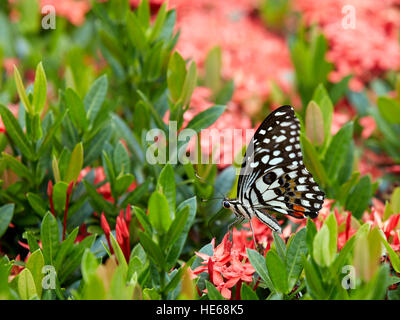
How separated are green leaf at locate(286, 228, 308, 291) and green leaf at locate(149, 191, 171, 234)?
0.36m

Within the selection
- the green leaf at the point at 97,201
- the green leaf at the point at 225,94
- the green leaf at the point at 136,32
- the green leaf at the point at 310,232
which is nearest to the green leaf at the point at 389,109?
the green leaf at the point at 225,94

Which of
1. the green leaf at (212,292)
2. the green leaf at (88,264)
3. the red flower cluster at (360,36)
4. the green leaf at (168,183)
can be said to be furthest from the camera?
the red flower cluster at (360,36)

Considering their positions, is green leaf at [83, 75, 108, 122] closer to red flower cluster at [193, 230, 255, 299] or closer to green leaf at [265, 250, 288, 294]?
red flower cluster at [193, 230, 255, 299]

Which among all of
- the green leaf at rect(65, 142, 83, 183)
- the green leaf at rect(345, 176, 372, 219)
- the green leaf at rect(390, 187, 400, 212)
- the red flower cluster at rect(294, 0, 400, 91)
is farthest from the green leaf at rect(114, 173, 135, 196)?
the red flower cluster at rect(294, 0, 400, 91)

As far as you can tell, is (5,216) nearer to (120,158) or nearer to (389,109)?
(120,158)

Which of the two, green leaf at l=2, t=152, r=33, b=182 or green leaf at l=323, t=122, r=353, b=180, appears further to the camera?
green leaf at l=323, t=122, r=353, b=180

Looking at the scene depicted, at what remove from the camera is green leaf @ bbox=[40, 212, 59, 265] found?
1.58 m

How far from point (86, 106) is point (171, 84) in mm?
388

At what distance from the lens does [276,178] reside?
1857 mm

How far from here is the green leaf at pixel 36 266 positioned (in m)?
1.50

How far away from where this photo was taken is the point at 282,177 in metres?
1.85

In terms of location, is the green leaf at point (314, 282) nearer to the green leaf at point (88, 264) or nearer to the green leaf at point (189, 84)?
the green leaf at point (88, 264)

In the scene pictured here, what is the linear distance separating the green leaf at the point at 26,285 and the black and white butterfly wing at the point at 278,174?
0.72 meters
